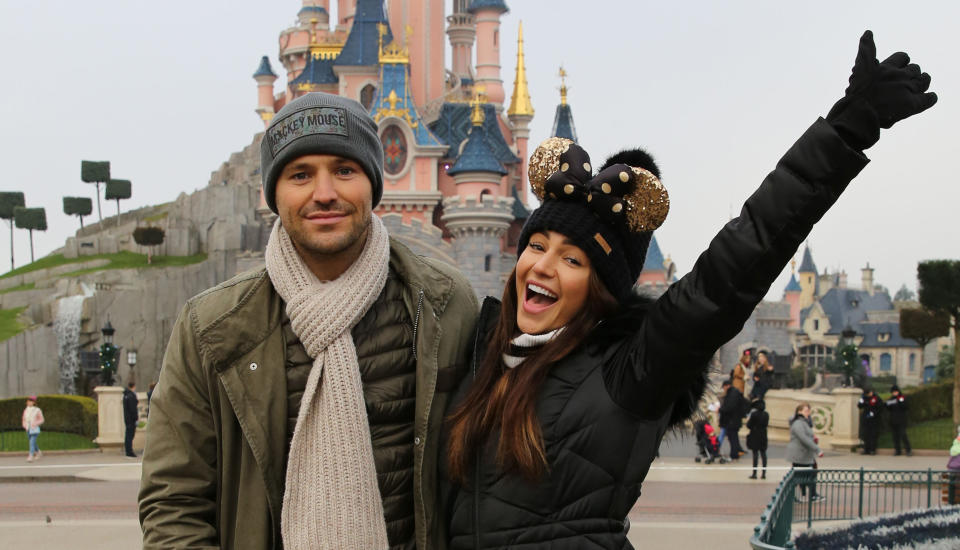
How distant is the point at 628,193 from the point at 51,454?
17.9m

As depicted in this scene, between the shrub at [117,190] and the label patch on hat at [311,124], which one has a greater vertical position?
the shrub at [117,190]

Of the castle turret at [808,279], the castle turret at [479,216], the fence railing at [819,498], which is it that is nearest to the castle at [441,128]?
the castle turret at [479,216]

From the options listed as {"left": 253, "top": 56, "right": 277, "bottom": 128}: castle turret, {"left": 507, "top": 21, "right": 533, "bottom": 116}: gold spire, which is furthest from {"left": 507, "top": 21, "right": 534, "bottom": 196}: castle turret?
{"left": 253, "top": 56, "right": 277, "bottom": 128}: castle turret

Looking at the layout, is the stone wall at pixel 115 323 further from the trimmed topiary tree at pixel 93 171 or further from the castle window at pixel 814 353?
the castle window at pixel 814 353

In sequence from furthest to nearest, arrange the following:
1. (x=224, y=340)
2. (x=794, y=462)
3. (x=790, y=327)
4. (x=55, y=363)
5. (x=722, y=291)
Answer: (x=790, y=327)
(x=55, y=363)
(x=794, y=462)
(x=224, y=340)
(x=722, y=291)

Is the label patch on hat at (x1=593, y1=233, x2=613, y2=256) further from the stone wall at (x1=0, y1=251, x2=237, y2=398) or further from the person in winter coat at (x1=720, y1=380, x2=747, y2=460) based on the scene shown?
the stone wall at (x1=0, y1=251, x2=237, y2=398)

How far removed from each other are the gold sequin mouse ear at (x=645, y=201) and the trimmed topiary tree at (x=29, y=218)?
176 ft

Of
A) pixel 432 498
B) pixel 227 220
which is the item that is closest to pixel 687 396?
pixel 432 498

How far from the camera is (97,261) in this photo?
146ft

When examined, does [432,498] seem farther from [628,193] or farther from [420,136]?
[420,136]

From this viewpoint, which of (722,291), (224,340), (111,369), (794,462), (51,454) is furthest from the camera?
(111,369)

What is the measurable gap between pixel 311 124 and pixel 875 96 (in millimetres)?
1436

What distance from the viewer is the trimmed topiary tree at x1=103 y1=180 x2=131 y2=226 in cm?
5381

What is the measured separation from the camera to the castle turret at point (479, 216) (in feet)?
112
